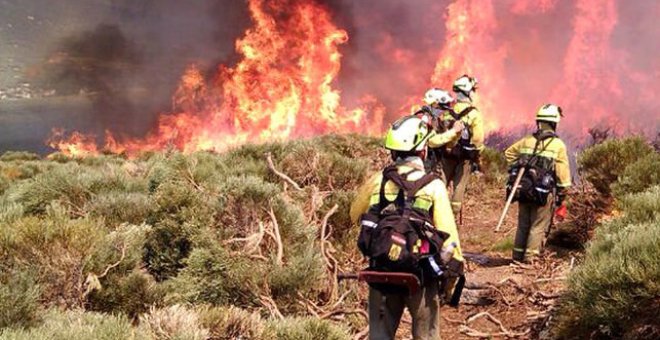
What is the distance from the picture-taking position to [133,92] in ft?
632

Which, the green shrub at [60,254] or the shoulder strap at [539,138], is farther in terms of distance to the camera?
the shoulder strap at [539,138]

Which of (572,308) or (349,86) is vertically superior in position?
(349,86)

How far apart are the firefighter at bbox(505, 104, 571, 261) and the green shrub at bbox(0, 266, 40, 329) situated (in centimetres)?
646

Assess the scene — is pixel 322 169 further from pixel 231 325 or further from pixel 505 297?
pixel 231 325

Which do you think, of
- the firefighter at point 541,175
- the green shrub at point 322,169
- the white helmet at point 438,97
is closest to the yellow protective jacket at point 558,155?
the firefighter at point 541,175

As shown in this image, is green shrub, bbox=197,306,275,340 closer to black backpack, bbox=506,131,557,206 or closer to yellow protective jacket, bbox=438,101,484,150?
black backpack, bbox=506,131,557,206

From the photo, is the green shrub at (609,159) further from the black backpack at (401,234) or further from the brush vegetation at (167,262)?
the black backpack at (401,234)

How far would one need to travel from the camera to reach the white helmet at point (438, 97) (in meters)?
9.09

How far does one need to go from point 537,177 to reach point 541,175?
0.06 m

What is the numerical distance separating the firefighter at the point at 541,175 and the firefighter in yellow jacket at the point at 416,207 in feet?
13.9

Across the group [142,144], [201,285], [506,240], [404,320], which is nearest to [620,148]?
[506,240]

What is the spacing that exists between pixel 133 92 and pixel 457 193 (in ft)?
644

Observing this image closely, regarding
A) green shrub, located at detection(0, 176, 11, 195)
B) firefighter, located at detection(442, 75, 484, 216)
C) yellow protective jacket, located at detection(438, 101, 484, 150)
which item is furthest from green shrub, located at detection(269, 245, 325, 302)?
green shrub, located at detection(0, 176, 11, 195)

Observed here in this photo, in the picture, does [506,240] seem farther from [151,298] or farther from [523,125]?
[523,125]
